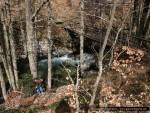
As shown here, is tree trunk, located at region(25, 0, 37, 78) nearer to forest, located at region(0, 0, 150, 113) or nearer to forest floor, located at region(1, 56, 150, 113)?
forest, located at region(0, 0, 150, 113)

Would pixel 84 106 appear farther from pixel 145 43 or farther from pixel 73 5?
pixel 73 5

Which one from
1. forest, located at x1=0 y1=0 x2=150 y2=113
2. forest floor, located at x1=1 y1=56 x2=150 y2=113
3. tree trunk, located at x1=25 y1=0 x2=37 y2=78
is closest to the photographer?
forest, located at x1=0 y1=0 x2=150 y2=113

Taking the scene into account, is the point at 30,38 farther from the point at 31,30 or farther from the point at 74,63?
the point at 74,63

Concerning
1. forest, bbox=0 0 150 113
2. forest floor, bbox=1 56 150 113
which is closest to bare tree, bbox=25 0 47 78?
forest, bbox=0 0 150 113

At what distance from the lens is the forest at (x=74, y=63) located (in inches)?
503

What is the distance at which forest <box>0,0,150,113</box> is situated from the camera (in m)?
12.8

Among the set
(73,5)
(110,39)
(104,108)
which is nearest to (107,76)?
(110,39)

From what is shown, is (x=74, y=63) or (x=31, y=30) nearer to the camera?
(x=31, y=30)

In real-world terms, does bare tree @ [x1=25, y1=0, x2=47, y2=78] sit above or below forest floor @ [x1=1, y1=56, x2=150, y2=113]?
above

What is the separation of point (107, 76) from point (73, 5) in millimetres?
20865

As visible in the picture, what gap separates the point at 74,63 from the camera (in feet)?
92.7

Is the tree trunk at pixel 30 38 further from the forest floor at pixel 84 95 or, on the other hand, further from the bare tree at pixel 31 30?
the forest floor at pixel 84 95

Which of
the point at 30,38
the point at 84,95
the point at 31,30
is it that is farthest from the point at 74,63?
the point at 84,95

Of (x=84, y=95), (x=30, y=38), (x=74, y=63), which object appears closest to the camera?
(x=84, y=95)
